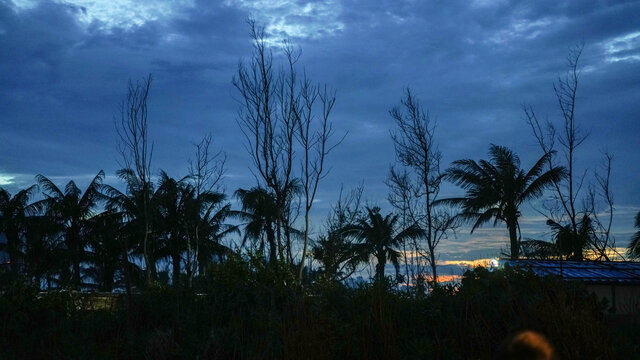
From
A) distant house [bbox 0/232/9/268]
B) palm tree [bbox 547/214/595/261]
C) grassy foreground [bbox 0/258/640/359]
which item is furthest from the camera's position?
distant house [bbox 0/232/9/268]

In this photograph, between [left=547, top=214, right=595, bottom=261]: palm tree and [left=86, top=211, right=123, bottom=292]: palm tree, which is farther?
[left=86, top=211, right=123, bottom=292]: palm tree

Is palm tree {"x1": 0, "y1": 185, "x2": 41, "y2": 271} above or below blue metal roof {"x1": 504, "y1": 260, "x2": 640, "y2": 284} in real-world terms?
above

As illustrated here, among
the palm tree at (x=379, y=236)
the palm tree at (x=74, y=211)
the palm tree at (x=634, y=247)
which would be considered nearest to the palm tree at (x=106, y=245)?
the palm tree at (x=74, y=211)

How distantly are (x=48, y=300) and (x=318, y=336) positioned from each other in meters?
6.37

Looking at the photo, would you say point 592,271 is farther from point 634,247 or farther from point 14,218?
point 14,218

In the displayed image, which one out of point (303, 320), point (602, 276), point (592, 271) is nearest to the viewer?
point (303, 320)

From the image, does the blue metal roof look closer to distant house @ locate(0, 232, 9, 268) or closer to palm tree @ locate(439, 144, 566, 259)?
palm tree @ locate(439, 144, 566, 259)

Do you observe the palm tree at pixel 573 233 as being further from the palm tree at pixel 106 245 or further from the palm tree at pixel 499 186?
the palm tree at pixel 106 245

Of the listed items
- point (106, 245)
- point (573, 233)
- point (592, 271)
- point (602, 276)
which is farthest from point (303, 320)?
point (106, 245)

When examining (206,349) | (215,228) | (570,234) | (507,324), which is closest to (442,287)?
(507,324)

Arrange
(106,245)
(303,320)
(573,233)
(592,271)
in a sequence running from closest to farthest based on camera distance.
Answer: (303,320), (592,271), (573,233), (106,245)

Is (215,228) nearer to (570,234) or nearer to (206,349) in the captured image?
(570,234)

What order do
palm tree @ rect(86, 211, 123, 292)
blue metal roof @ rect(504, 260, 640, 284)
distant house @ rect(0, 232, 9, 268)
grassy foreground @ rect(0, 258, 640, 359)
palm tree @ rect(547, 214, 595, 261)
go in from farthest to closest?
1. distant house @ rect(0, 232, 9, 268)
2. palm tree @ rect(86, 211, 123, 292)
3. palm tree @ rect(547, 214, 595, 261)
4. blue metal roof @ rect(504, 260, 640, 284)
5. grassy foreground @ rect(0, 258, 640, 359)

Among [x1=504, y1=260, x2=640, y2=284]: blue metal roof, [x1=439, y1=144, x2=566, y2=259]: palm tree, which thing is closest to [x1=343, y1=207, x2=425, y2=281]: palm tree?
[x1=439, y1=144, x2=566, y2=259]: palm tree
